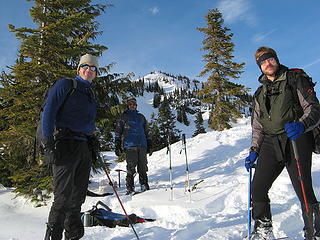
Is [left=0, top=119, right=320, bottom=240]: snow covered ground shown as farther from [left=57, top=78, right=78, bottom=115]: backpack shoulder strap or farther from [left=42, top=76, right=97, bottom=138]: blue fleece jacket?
[left=57, top=78, right=78, bottom=115]: backpack shoulder strap

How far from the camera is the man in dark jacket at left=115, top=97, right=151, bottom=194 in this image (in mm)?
7223

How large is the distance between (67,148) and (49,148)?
10.3 inches

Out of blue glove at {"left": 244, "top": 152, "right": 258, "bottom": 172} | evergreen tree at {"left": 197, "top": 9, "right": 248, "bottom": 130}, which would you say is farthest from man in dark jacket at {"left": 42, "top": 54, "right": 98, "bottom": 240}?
evergreen tree at {"left": 197, "top": 9, "right": 248, "bottom": 130}

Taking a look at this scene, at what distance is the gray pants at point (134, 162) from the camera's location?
23.5ft

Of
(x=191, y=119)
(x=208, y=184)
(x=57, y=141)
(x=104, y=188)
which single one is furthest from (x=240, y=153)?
(x=191, y=119)

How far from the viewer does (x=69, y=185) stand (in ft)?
9.62

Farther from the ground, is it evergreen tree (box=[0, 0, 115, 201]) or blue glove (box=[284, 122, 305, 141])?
evergreen tree (box=[0, 0, 115, 201])

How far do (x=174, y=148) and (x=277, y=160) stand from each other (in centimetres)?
1171

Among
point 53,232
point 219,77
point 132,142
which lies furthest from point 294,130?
point 219,77

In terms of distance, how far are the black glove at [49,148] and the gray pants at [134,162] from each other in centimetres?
443

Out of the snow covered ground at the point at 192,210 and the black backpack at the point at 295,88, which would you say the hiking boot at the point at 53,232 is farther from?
the black backpack at the point at 295,88

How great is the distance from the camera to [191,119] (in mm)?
113750

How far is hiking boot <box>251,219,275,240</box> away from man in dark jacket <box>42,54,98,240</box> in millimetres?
2232

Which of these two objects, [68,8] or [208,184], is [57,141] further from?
[68,8]
